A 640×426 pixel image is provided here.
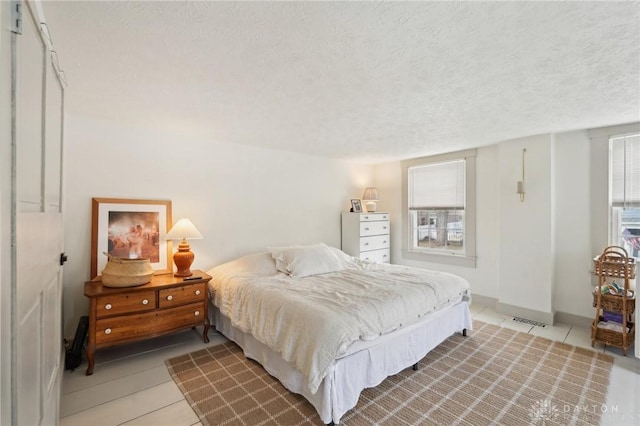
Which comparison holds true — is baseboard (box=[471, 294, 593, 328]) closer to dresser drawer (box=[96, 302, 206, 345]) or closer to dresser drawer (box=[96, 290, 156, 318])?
dresser drawer (box=[96, 302, 206, 345])

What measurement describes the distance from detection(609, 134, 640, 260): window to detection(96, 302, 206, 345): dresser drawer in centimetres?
471

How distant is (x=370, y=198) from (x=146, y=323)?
3.79 metres

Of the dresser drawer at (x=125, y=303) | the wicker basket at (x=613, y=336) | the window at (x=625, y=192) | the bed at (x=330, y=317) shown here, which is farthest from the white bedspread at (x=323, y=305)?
the window at (x=625, y=192)

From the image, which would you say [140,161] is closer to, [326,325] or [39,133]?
[39,133]

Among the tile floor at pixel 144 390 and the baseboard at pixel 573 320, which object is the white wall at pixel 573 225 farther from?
the tile floor at pixel 144 390

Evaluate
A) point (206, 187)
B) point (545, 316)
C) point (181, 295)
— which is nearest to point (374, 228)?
point (545, 316)

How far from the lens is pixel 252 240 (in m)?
3.99

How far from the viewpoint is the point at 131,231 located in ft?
10.1

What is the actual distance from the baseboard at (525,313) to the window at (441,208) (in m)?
0.72

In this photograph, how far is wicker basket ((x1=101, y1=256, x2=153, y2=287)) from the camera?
2.59m

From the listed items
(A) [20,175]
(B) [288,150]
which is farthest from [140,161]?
(A) [20,175]

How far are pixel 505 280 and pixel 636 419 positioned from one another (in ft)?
6.72

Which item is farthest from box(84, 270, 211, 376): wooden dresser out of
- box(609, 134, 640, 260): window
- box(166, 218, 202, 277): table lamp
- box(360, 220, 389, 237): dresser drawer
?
box(609, 134, 640, 260): window

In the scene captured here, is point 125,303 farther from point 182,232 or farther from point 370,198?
point 370,198
